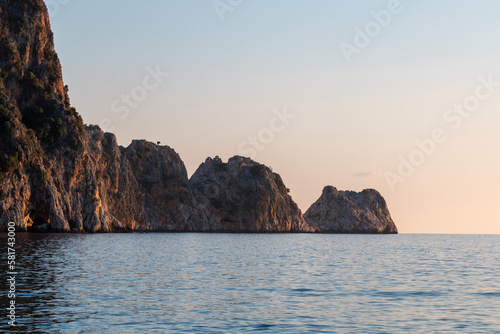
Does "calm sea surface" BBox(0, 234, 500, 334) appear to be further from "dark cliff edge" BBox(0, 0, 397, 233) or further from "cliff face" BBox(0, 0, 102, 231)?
"cliff face" BBox(0, 0, 102, 231)

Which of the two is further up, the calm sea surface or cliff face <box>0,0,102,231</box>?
cliff face <box>0,0,102,231</box>

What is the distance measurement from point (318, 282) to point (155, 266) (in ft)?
62.4

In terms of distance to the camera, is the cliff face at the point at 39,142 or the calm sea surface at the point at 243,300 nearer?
the calm sea surface at the point at 243,300

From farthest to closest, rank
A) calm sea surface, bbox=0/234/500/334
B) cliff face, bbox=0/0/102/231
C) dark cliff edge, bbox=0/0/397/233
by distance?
dark cliff edge, bbox=0/0/397/233, cliff face, bbox=0/0/102/231, calm sea surface, bbox=0/234/500/334

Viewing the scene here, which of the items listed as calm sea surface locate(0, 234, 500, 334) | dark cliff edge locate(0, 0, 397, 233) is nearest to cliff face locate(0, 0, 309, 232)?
dark cliff edge locate(0, 0, 397, 233)

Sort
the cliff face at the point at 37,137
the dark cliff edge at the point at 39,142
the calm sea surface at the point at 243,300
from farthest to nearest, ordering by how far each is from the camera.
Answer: the dark cliff edge at the point at 39,142 < the cliff face at the point at 37,137 < the calm sea surface at the point at 243,300

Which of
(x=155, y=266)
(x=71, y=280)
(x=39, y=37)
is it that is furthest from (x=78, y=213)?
(x=71, y=280)

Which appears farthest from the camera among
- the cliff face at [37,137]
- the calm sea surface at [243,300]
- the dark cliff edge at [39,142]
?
the dark cliff edge at [39,142]

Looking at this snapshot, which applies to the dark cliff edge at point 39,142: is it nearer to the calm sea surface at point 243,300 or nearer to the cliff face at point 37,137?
the cliff face at point 37,137

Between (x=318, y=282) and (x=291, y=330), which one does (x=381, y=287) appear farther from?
(x=291, y=330)

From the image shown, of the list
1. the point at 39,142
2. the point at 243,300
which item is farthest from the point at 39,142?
the point at 243,300

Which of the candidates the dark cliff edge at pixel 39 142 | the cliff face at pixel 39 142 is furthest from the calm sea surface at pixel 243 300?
the dark cliff edge at pixel 39 142

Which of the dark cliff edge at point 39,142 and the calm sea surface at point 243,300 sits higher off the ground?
the dark cliff edge at point 39,142

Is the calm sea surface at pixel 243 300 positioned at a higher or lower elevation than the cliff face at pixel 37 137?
lower
